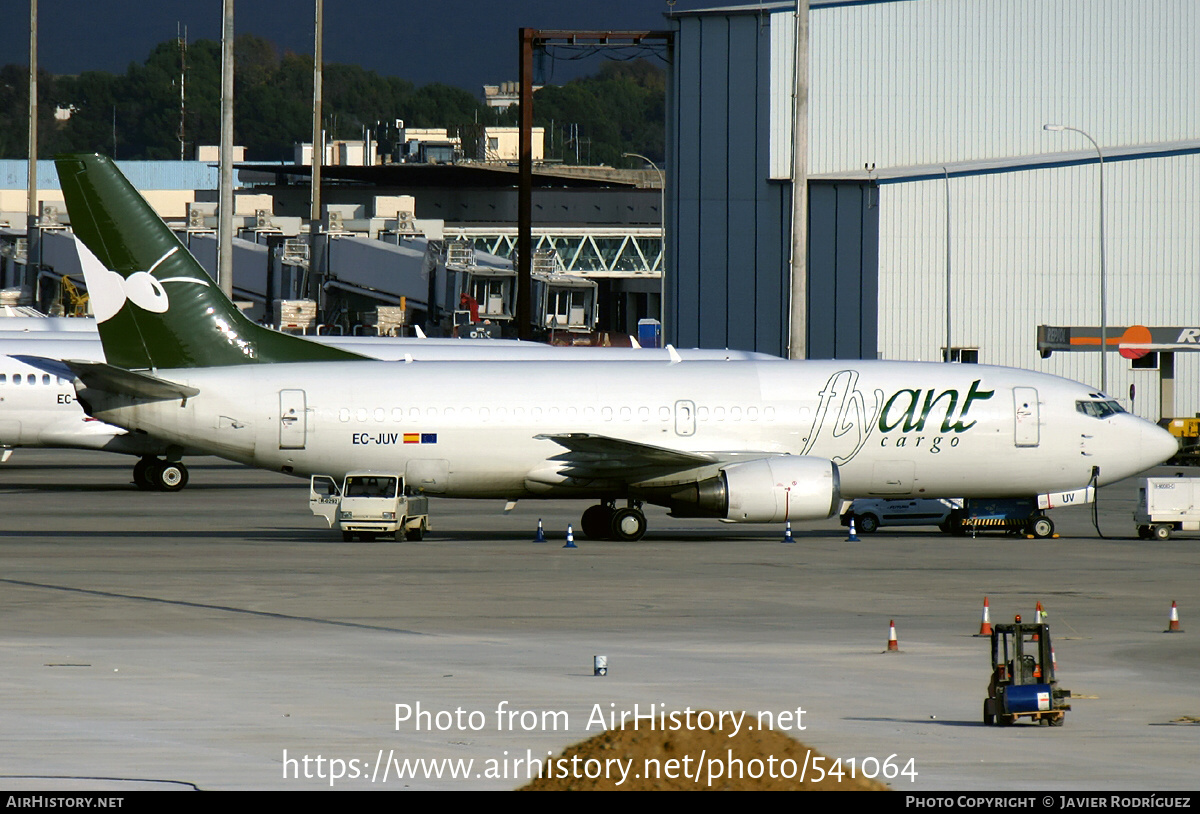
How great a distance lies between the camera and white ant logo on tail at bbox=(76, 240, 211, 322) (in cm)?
3266

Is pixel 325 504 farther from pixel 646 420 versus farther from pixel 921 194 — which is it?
pixel 921 194

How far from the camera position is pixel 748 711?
48.8 feet

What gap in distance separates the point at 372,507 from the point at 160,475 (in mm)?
15355

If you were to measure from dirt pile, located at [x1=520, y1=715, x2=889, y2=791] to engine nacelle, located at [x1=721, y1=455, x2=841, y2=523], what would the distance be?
2352 centimetres

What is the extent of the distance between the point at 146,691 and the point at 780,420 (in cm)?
1852

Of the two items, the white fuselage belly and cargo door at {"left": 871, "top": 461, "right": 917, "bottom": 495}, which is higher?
the white fuselage belly

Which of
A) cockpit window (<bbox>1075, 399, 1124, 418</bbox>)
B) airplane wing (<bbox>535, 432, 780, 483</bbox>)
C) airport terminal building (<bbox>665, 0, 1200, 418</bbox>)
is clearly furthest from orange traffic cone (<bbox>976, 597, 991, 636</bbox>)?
airport terminal building (<bbox>665, 0, 1200, 418</bbox>)

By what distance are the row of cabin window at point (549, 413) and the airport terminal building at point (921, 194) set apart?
138ft

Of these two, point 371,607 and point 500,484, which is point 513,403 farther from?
point 371,607

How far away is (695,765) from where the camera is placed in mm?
6863

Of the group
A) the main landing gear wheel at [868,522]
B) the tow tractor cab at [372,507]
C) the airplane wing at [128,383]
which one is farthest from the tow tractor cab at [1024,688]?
the main landing gear wheel at [868,522]

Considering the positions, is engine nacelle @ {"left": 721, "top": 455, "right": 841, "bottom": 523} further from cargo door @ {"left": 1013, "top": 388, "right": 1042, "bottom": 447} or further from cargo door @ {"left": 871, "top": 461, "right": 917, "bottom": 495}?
cargo door @ {"left": 1013, "top": 388, "right": 1042, "bottom": 447}

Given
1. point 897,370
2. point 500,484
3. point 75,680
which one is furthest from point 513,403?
point 75,680
